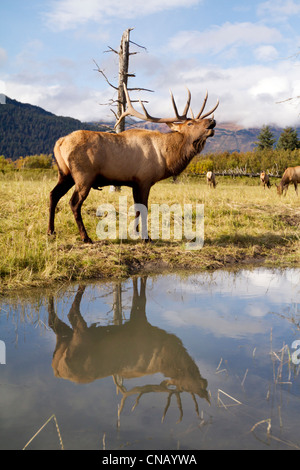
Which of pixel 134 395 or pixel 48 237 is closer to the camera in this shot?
pixel 134 395

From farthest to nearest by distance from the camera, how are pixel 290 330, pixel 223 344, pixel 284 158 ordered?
pixel 284 158 < pixel 290 330 < pixel 223 344

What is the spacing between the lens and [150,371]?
274cm

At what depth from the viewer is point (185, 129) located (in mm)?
7070

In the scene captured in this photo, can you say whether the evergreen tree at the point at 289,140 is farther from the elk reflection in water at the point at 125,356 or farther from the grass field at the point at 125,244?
the elk reflection in water at the point at 125,356

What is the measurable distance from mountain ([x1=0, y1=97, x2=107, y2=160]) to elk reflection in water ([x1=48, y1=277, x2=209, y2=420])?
163 m

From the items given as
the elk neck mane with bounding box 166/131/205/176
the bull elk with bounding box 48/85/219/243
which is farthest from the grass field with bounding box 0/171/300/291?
the elk neck mane with bounding box 166/131/205/176

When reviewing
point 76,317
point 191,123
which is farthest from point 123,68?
point 76,317

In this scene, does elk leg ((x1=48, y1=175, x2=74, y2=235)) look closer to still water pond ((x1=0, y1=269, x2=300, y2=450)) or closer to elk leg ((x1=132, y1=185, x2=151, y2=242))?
elk leg ((x1=132, y1=185, x2=151, y2=242))

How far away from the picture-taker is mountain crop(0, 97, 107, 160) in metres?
165

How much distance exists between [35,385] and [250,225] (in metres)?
6.73

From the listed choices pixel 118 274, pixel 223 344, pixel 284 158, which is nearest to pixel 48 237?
pixel 118 274
